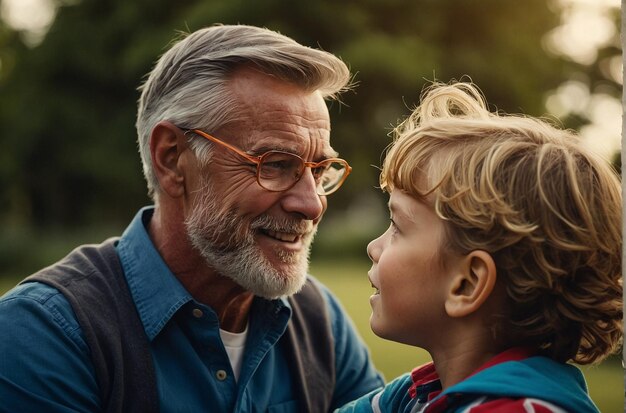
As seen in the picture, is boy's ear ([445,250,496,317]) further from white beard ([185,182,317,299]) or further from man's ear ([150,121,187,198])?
man's ear ([150,121,187,198])

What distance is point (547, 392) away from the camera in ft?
6.50

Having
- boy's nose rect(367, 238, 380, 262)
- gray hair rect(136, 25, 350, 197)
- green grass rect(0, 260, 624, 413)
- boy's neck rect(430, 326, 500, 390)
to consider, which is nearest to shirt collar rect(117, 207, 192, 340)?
gray hair rect(136, 25, 350, 197)

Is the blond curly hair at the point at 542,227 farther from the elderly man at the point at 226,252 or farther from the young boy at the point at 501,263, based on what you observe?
the elderly man at the point at 226,252

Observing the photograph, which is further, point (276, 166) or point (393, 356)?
Answer: point (393, 356)

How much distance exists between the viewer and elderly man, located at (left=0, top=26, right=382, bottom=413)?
2748 millimetres

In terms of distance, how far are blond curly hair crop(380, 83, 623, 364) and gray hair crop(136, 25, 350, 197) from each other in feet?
3.19

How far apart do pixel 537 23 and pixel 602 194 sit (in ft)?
85.2

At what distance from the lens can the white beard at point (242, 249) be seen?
2.96 meters

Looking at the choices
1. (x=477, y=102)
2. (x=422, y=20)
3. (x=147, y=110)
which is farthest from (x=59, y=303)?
(x=422, y=20)

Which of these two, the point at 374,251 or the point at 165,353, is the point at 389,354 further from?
the point at 374,251

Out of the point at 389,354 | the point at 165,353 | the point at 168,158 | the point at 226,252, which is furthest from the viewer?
the point at 389,354

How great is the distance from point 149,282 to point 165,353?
0.88 ft

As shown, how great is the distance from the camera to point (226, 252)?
119 inches

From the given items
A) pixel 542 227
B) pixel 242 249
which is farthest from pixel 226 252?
pixel 542 227
